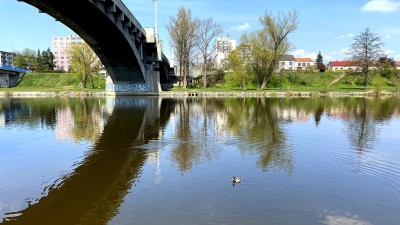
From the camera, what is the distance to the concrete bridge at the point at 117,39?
39.6 meters

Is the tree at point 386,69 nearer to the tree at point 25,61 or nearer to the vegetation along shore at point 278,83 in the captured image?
the vegetation along shore at point 278,83

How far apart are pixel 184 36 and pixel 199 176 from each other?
72.5 metres

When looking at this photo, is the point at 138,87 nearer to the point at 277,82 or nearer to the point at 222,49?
the point at 222,49

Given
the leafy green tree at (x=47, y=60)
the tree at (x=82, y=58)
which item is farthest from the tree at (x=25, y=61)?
the tree at (x=82, y=58)

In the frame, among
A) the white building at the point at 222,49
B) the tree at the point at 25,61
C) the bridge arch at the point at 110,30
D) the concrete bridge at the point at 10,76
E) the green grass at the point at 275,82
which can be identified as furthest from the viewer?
the tree at the point at 25,61

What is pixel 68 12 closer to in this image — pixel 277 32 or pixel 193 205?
pixel 193 205

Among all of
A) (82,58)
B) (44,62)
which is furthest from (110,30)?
A: (44,62)

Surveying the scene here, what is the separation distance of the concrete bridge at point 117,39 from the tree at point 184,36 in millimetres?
5667

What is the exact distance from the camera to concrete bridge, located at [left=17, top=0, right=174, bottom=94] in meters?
39.6

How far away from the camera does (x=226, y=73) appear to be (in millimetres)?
96500

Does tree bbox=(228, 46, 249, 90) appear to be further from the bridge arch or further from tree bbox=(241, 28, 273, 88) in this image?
the bridge arch

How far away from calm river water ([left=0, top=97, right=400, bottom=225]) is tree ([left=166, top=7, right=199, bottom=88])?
6109 centimetres

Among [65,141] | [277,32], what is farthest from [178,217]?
[277,32]

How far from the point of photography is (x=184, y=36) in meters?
82.6
